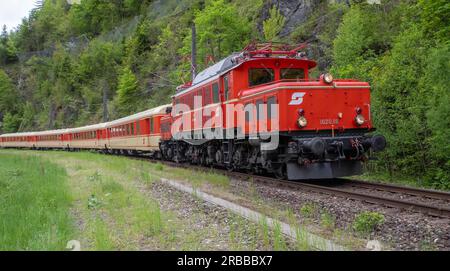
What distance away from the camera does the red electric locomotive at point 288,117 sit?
11.1 meters

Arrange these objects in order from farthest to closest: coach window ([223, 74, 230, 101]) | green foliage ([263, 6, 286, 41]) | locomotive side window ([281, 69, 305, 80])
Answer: green foliage ([263, 6, 286, 41]) → coach window ([223, 74, 230, 101]) → locomotive side window ([281, 69, 305, 80])

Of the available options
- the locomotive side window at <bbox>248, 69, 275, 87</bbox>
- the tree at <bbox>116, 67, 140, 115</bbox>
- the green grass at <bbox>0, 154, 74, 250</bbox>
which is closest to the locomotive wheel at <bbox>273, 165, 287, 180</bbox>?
the locomotive side window at <bbox>248, 69, 275, 87</bbox>

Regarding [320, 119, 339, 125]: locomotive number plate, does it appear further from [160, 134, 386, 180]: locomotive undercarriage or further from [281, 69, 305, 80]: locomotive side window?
[281, 69, 305, 80]: locomotive side window

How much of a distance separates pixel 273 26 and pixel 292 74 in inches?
680

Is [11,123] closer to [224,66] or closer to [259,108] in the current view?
[224,66]

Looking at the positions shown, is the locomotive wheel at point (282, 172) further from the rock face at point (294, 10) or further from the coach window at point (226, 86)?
the rock face at point (294, 10)

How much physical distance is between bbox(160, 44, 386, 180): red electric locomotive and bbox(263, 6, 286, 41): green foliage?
1578cm

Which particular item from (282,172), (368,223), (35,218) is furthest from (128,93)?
(368,223)

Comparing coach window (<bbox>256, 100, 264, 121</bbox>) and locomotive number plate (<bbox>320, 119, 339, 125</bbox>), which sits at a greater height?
coach window (<bbox>256, 100, 264, 121</bbox>)

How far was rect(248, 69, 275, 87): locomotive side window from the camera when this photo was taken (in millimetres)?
13047

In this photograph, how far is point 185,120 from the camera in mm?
18438

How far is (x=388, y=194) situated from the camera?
34.3ft
